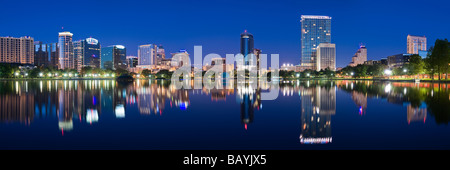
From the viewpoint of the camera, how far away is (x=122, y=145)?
8062 mm

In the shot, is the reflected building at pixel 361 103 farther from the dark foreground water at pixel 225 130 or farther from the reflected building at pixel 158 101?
the reflected building at pixel 158 101

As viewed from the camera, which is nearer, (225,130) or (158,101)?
(225,130)

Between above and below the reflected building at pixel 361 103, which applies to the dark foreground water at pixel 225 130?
below

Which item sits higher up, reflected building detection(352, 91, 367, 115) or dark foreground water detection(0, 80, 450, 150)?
reflected building detection(352, 91, 367, 115)

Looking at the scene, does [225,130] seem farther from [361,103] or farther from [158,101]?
[361,103]

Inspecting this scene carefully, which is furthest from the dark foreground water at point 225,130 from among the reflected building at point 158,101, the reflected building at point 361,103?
the reflected building at point 158,101

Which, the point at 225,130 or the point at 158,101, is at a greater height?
the point at 158,101

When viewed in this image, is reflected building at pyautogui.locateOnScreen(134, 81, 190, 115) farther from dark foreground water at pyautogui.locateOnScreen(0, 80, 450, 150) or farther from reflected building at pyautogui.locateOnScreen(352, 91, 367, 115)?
reflected building at pyautogui.locateOnScreen(352, 91, 367, 115)

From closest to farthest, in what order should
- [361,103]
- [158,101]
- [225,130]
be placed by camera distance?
[225,130], [361,103], [158,101]

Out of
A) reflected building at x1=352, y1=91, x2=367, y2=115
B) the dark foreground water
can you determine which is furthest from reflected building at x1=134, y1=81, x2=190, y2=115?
reflected building at x1=352, y1=91, x2=367, y2=115

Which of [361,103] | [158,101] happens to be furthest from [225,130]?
[361,103]

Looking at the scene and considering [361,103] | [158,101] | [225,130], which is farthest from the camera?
[158,101]
